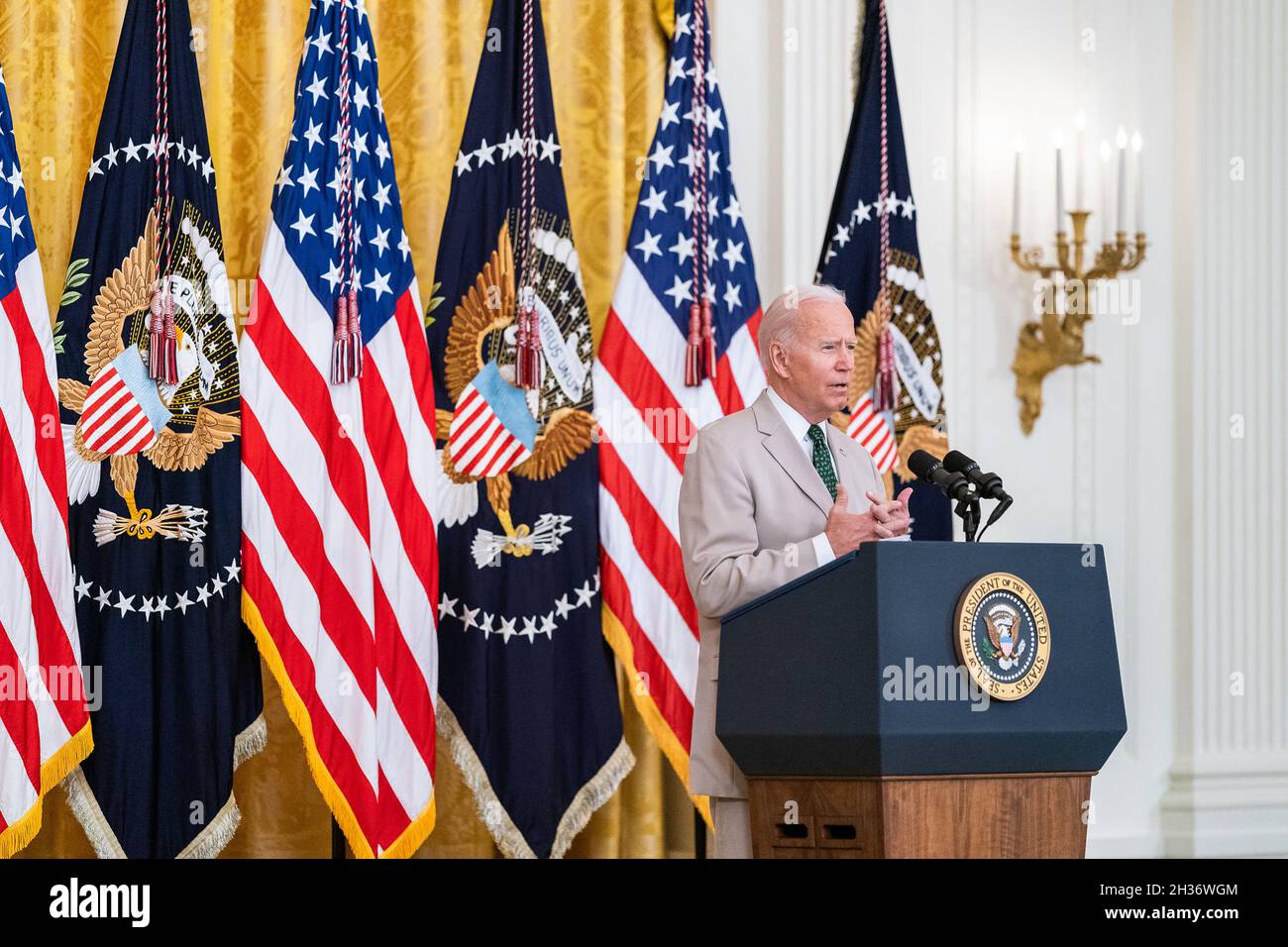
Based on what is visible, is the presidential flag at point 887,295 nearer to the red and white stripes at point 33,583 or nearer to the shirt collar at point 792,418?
the shirt collar at point 792,418

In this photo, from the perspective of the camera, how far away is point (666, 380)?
4.28 metres

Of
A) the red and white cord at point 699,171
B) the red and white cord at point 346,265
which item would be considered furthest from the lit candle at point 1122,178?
the red and white cord at point 346,265

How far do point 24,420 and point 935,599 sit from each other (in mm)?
2458

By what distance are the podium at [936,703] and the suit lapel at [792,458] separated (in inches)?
17.5

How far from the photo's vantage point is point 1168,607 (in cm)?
500

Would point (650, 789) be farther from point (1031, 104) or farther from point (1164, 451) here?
point (1031, 104)

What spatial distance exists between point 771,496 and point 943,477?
45 cm

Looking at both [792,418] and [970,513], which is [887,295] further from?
[970,513]

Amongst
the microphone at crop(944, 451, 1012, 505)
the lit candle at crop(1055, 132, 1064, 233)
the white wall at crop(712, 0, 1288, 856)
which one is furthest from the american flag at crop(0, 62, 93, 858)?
the lit candle at crop(1055, 132, 1064, 233)

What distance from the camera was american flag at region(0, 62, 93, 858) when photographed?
365 cm

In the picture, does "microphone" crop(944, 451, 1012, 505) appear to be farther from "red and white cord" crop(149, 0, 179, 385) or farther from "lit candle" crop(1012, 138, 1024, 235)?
"lit candle" crop(1012, 138, 1024, 235)

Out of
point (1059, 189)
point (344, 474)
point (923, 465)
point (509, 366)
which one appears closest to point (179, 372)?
point (344, 474)

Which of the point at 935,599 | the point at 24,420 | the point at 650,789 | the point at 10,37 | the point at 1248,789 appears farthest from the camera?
the point at 1248,789

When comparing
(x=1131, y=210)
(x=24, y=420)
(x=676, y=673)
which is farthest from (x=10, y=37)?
(x=1131, y=210)
